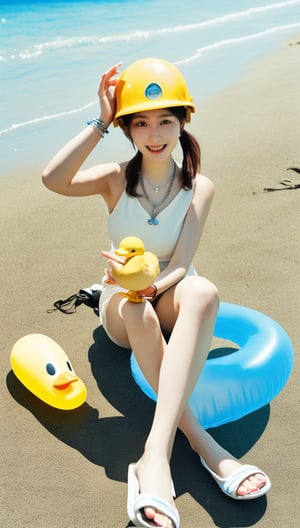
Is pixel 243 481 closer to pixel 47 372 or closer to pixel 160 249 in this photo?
pixel 47 372

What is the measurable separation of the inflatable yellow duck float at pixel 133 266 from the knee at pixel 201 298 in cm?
19

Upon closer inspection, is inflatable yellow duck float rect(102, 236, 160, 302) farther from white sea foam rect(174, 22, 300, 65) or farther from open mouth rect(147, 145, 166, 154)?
white sea foam rect(174, 22, 300, 65)

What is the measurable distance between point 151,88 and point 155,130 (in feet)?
0.66

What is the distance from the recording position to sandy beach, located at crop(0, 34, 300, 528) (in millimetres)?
2854

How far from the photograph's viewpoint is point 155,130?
10.8 feet

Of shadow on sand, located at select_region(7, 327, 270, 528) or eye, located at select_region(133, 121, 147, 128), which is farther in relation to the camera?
eye, located at select_region(133, 121, 147, 128)

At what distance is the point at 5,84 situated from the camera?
8.95 m

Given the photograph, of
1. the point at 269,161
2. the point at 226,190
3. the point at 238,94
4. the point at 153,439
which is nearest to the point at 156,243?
the point at 153,439

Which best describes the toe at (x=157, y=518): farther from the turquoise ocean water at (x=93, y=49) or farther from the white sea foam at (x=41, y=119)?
the white sea foam at (x=41, y=119)

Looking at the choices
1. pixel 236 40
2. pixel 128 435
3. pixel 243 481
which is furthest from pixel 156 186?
pixel 236 40

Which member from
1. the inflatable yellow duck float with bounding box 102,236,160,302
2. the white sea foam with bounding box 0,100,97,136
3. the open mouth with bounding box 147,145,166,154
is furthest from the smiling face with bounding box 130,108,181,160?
the white sea foam with bounding box 0,100,97,136

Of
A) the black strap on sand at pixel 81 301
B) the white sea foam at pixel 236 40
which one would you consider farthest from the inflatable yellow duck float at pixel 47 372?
the white sea foam at pixel 236 40

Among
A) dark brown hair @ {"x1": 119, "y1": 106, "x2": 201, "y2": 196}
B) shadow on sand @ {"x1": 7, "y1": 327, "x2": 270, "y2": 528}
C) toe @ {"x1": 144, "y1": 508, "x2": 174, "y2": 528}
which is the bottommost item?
shadow on sand @ {"x1": 7, "y1": 327, "x2": 270, "y2": 528}

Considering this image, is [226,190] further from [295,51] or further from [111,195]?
[295,51]
